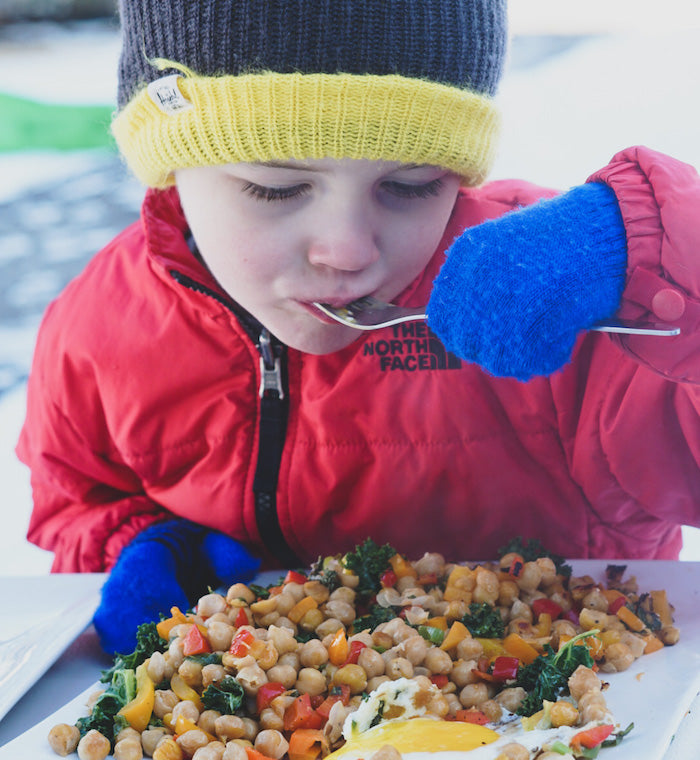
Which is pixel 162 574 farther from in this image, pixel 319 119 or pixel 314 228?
pixel 319 119

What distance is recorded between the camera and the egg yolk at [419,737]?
0.74 meters

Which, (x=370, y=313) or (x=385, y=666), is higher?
(x=370, y=313)

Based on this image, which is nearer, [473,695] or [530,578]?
[473,695]

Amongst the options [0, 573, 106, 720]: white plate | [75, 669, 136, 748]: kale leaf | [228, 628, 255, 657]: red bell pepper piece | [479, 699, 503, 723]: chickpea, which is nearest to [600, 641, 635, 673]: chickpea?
[479, 699, 503, 723]: chickpea

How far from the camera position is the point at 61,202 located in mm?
4008

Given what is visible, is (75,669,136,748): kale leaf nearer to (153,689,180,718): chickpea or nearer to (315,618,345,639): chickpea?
(153,689,180,718): chickpea

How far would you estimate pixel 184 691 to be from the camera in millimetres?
848

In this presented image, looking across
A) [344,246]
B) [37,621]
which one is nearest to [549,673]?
[344,246]

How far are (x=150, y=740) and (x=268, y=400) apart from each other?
20.5 inches

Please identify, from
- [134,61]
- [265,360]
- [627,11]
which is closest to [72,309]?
[265,360]

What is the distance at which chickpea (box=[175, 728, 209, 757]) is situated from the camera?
0.78 meters

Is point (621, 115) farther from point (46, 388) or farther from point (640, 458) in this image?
point (46, 388)

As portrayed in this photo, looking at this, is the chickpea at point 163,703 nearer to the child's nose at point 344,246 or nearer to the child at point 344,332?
the child at point 344,332

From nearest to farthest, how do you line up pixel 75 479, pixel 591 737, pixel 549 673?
pixel 591 737
pixel 549 673
pixel 75 479
